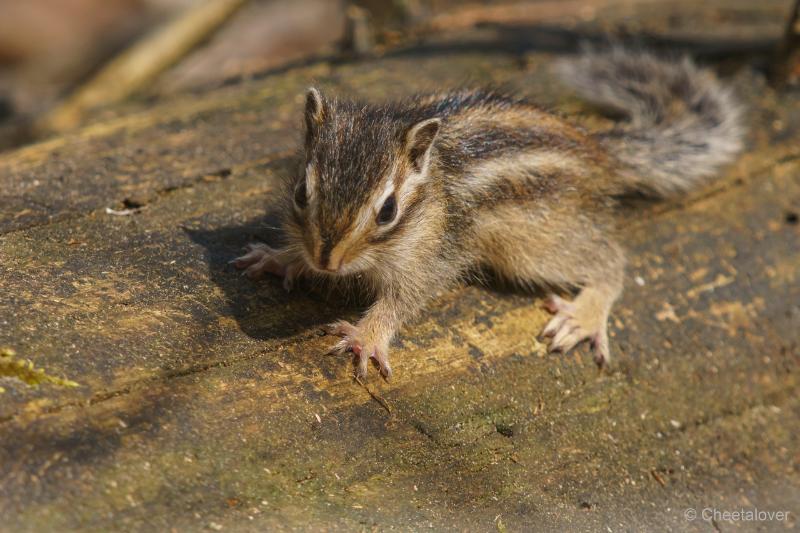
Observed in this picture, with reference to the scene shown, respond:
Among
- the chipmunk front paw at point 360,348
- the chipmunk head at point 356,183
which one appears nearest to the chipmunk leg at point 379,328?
the chipmunk front paw at point 360,348

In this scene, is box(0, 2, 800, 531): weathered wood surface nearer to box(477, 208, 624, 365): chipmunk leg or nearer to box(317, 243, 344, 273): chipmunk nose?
box(477, 208, 624, 365): chipmunk leg

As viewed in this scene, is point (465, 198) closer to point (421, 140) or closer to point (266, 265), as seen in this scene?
point (421, 140)

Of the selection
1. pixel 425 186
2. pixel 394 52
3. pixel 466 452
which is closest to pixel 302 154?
pixel 425 186

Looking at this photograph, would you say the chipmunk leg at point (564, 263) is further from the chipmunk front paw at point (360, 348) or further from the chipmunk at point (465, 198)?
the chipmunk front paw at point (360, 348)

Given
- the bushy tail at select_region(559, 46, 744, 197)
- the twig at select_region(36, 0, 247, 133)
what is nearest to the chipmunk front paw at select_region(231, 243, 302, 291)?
the bushy tail at select_region(559, 46, 744, 197)

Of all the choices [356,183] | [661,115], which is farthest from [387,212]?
[661,115]

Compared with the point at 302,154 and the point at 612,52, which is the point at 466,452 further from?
the point at 612,52
